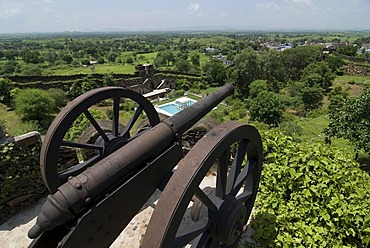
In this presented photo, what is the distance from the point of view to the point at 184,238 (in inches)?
89.9

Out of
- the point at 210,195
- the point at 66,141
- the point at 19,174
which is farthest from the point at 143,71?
the point at 210,195

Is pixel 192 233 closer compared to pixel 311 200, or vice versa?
pixel 192 233

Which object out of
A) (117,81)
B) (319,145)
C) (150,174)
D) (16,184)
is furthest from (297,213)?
(117,81)

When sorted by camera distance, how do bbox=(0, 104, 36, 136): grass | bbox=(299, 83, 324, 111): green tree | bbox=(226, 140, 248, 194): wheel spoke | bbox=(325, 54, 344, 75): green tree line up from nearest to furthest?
1. bbox=(226, 140, 248, 194): wheel spoke
2. bbox=(0, 104, 36, 136): grass
3. bbox=(299, 83, 324, 111): green tree
4. bbox=(325, 54, 344, 75): green tree

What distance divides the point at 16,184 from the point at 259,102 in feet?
70.6

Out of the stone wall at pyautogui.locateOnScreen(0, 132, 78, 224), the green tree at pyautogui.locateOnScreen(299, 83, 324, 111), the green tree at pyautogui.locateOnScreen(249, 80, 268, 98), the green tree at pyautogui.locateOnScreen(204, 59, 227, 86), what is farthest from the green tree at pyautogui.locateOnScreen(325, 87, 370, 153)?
the green tree at pyautogui.locateOnScreen(204, 59, 227, 86)

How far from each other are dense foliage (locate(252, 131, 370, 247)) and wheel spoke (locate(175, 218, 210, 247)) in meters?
1.10

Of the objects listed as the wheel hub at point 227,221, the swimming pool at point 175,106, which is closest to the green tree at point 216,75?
the swimming pool at point 175,106

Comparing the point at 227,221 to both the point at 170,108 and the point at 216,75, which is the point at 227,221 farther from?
the point at 216,75

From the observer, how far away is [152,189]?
2.48 m

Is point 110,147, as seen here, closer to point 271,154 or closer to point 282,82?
point 271,154

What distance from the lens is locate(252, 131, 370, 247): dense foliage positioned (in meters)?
2.96

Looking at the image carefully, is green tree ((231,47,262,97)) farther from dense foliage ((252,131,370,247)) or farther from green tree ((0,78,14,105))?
dense foliage ((252,131,370,247))

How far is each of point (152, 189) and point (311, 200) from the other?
7.01 feet
